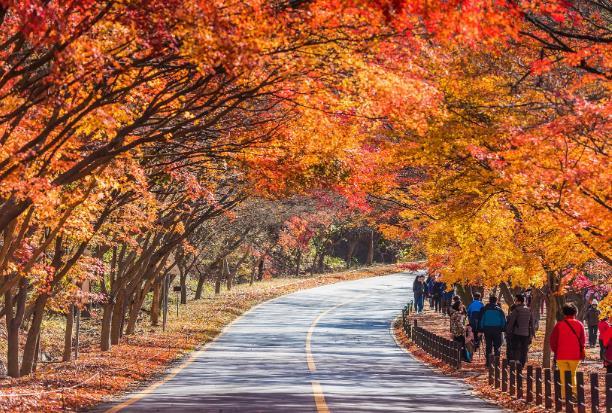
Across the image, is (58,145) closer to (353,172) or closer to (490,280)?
(353,172)

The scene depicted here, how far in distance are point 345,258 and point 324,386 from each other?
7816 cm

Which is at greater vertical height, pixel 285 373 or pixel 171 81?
pixel 171 81

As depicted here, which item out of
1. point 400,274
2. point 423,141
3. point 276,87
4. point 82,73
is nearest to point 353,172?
point 423,141

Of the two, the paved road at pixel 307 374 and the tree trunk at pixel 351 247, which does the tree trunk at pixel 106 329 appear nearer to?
the paved road at pixel 307 374

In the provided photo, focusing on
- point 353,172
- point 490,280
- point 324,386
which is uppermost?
point 353,172

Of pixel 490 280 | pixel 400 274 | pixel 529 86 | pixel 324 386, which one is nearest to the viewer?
pixel 529 86

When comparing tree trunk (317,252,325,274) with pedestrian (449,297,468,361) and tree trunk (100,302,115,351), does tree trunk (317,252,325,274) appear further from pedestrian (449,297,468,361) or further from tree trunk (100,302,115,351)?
pedestrian (449,297,468,361)

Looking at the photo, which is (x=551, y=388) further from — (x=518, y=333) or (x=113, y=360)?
(x=113, y=360)

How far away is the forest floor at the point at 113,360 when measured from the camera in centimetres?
1744

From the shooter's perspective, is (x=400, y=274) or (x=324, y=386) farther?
(x=400, y=274)

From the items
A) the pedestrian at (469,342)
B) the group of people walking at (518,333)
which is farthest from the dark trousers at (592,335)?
the pedestrian at (469,342)

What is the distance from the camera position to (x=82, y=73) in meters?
12.7

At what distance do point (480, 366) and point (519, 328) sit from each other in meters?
4.17

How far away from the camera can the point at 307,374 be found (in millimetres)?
24547
